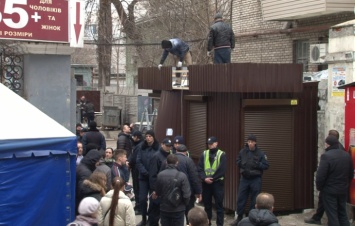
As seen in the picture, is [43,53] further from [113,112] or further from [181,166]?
[113,112]

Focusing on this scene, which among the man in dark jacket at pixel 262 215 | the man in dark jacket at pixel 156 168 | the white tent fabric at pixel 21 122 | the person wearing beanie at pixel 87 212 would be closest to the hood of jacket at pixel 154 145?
the man in dark jacket at pixel 156 168

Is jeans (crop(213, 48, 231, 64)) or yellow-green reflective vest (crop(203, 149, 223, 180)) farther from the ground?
jeans (crop(213, 48, 231, 64))

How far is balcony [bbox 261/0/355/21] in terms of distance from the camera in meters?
14.2

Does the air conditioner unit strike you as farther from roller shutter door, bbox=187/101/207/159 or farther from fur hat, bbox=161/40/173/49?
fur hat, bbox=161/40/173/49

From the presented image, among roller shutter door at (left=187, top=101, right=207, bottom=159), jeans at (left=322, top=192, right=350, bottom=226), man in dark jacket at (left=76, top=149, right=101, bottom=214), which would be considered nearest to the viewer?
man in dark jacket at (left=76, top=149, right=101, bottom=214)

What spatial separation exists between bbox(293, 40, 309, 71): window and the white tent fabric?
1082cm

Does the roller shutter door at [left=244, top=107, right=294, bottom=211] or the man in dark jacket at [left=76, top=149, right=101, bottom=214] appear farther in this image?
the roller shutter door at [left=244, top=107, right=294, bottom=211]

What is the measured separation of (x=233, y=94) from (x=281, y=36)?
22.5ft

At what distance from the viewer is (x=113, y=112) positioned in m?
28.9

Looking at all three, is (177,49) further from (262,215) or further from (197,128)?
(262,215)

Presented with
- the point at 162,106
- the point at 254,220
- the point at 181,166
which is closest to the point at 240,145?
the point at 181,166

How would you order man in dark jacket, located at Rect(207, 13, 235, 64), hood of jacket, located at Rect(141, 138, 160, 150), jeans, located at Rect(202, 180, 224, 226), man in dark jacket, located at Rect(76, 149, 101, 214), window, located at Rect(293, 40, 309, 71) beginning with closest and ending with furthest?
man in dark jacket, located at Rect(76, 149, 101, 214) → jeans, located at Rect(202, 180, 224, 226) → hood of jacket, located at Rect(141, 138, 160, 150) → man in dark jacket, located at Rect(207, 13, 235, 64) → window, located at Rect(293, 40, 309, 71)

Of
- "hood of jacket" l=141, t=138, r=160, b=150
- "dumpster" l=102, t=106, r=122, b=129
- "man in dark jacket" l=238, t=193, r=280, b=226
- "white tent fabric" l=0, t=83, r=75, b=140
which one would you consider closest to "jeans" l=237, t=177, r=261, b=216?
"hood of jacket" l=141, t=138, r=160, b=150

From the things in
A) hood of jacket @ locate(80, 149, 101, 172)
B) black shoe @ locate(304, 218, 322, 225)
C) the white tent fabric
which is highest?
the white tent fabric
